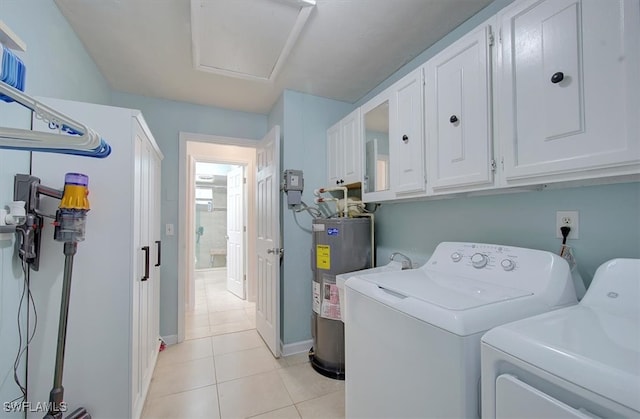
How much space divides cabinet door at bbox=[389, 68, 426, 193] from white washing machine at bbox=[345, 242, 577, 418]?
0.50 meters

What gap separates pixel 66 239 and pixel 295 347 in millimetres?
1933

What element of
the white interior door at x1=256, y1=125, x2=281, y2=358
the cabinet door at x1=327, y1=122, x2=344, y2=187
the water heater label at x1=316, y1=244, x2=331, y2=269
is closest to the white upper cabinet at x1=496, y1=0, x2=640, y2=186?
the water heater label at x1=316, y1=244, x2=331, y2=269

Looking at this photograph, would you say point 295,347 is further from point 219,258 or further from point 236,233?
point 219,258

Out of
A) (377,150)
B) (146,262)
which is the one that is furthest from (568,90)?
(146,262)

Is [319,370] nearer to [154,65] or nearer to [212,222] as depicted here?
[154,65]

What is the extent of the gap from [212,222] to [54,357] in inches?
230

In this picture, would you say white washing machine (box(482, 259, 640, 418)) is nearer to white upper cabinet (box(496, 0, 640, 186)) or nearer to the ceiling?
white upper cabinet (box(496, 0, 640, 186))

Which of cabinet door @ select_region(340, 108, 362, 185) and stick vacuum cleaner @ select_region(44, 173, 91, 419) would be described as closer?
stick vacuum cleaner @ select_region(44, 173, 91, 419)

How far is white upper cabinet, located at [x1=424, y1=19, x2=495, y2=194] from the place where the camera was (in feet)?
3.88

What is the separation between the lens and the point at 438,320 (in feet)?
2.79

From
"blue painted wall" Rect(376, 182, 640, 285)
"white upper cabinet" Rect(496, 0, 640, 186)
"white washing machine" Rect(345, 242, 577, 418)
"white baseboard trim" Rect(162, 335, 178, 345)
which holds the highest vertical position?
"white upper cabinet" Rect(496, 0, 640, 186)

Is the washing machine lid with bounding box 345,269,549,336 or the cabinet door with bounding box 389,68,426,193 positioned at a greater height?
the cabinet door with bounding box 389,68,426,193

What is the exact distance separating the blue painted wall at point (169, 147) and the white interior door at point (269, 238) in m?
0.73

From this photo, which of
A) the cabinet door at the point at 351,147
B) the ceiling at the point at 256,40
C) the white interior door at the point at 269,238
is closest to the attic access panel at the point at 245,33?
the ceiling at the point at 256,40
